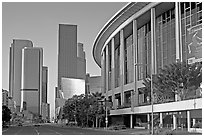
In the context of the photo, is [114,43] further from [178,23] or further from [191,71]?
[191,71]

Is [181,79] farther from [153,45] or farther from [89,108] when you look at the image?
[89,108]

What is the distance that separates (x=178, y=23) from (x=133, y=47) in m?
20.8

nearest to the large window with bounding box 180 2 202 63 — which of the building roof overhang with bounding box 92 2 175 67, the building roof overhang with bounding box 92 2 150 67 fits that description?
the building roof overhang with bounding box 92 2 175 67

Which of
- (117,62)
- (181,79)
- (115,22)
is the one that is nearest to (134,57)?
(115,22)

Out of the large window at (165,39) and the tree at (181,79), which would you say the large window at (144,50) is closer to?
the large window at (165,39)

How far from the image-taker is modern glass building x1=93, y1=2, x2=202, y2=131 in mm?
62781

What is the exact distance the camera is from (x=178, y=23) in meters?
67.8

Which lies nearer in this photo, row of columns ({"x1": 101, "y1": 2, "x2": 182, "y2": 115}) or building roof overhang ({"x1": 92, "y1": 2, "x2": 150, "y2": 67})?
row of columns ({"x1": 101, "y1": 2, "x2": 182, "y2": 115})

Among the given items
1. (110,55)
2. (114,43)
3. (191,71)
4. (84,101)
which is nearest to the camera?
(191,71)

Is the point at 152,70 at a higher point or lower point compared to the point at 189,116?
higher

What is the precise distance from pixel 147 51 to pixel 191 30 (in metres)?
17.2

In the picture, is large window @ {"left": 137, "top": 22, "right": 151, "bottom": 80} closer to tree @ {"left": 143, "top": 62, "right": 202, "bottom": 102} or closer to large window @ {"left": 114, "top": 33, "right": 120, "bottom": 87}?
large window @ {"left": 114, "top": 33, "right": 120, "bottom": 87}

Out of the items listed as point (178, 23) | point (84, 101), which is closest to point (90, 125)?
point (84, 101)

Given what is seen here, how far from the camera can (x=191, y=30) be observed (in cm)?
6431
